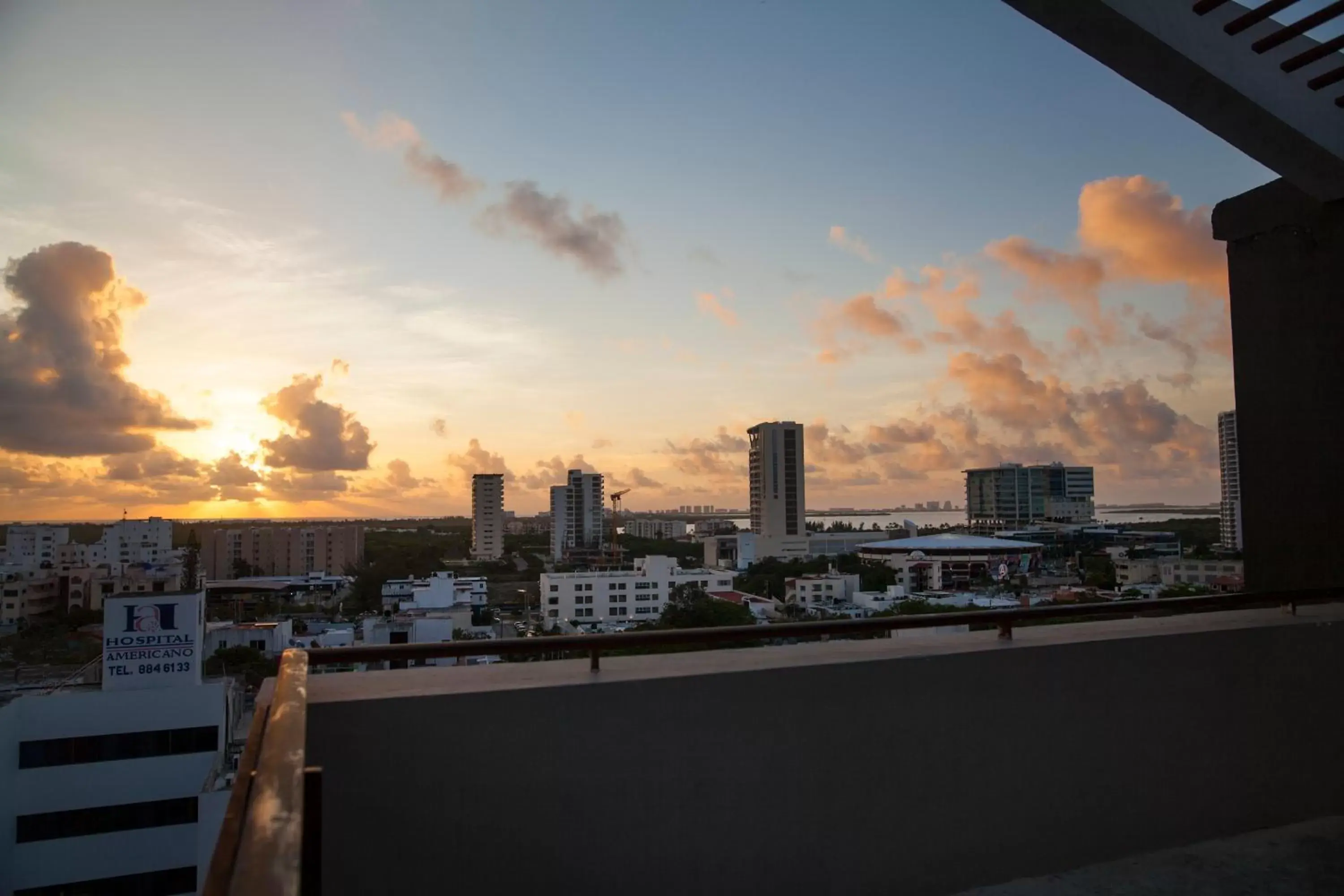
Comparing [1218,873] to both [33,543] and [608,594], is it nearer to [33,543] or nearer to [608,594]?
[608,594]

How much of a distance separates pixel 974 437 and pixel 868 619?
1420 cm

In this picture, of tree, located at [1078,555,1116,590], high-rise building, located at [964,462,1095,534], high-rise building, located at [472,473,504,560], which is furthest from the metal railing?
high-rise building, located at [472,473,504,560]

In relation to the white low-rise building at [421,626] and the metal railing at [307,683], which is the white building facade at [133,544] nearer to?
the white low-rise building at [421,626]

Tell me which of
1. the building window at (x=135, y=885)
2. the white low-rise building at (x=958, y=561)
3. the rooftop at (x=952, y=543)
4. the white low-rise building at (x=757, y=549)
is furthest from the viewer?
the white low-rise building at (x=757, y=549)

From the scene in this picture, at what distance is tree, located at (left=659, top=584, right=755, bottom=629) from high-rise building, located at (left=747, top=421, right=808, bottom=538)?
1320cm

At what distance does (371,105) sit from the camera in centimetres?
683

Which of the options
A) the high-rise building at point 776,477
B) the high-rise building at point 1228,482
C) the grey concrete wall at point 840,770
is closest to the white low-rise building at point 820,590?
the high-rise building at point 1228,482

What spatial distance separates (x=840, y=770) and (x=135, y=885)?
1010cm

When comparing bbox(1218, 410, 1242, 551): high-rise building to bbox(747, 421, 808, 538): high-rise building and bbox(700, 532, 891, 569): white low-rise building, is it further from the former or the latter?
bbox(747, 421, 808, 538): high-rise building

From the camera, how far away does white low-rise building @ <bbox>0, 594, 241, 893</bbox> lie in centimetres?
856

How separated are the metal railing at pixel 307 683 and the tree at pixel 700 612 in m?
3.29

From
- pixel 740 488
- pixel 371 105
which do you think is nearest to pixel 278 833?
pixel 371 105

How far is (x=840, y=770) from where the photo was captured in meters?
2.45

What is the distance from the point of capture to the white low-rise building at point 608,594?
13.2m
